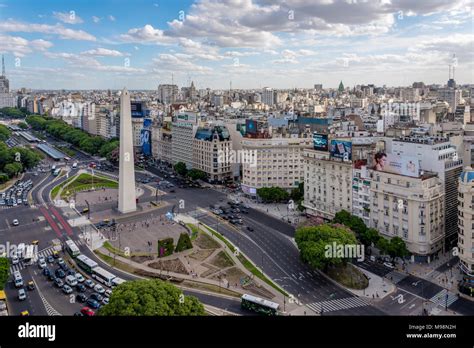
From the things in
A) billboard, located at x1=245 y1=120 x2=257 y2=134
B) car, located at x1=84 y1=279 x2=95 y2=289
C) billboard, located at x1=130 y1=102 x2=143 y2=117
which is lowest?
car, located at x1=84 y1=279 x2=95 y2=289

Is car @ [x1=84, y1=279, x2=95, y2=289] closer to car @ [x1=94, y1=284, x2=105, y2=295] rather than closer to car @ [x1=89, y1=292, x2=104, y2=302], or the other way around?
car @ [x1=94, y1=284, x2=105, y2=295]

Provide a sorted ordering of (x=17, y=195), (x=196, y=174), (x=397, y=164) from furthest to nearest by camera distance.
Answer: (x=196, y=174)
(x=17, y=195)
(x=397, y=164)

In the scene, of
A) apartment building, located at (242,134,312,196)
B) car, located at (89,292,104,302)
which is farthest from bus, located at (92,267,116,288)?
apartment building, located at (242,134,312,196)

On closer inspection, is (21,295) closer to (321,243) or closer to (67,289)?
(67,289)

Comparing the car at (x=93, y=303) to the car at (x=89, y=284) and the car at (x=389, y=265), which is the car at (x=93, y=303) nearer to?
the car at (x=89, y=284)

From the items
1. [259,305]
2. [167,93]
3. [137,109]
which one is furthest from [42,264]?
[167,93]
